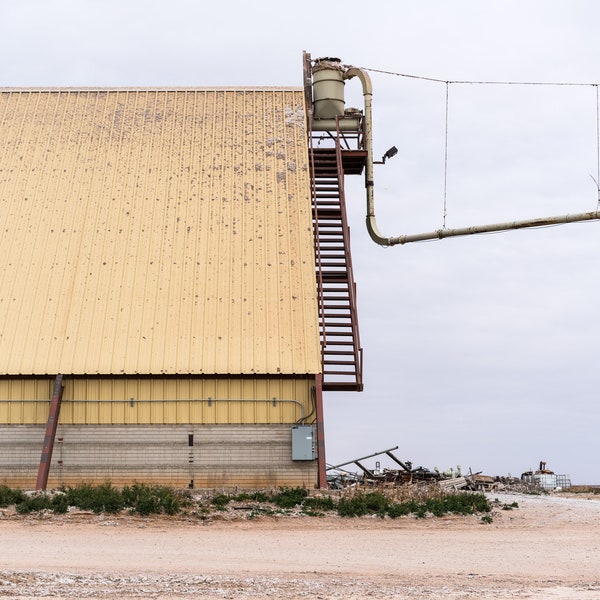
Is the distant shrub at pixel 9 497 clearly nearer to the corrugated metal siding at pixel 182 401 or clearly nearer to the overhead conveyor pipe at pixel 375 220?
the corrugated metal siding at pixel 182 401

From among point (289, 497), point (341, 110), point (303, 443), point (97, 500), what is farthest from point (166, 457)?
point (341, 110)

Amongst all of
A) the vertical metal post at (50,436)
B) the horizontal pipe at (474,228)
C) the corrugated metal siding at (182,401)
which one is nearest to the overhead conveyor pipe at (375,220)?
the horizontal pipe at (474,228)

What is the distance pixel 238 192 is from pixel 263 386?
7.07 metres

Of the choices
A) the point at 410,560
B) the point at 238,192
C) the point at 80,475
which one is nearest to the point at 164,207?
the point at 238,192

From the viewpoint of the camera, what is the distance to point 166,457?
89.0 ft

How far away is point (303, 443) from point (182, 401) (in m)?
3.35

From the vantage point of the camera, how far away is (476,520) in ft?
75.8

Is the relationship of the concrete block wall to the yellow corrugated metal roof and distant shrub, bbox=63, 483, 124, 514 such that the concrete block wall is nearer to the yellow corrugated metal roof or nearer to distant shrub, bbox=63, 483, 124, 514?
the yellow corrugated metal roof

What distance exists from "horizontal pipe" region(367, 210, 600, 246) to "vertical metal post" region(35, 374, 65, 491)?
1198cm

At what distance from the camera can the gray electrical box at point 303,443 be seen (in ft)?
88.5

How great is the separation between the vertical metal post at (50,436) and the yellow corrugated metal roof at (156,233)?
63 centimetres

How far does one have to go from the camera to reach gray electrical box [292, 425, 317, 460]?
27.0 metres

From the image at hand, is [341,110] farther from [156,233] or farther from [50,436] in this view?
[50,436]

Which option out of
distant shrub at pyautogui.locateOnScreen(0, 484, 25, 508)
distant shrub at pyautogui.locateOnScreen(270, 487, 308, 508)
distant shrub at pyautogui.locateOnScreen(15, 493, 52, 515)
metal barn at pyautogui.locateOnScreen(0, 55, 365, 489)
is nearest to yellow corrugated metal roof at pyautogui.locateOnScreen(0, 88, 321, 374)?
metal barn at pyautogui.locateOnScreen(0, 55, 365, 489)
